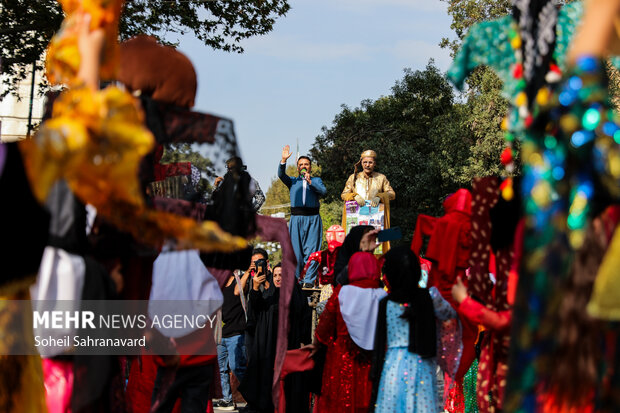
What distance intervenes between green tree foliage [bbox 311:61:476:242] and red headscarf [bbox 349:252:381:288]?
1909 cm

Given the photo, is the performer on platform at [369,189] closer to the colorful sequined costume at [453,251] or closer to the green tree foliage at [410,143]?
the colorful sequined costume at [453,251]

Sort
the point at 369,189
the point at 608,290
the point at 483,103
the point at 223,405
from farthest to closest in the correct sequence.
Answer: the point at 483,103, the point at 369,189, the point at 223,405, the point at 608,290

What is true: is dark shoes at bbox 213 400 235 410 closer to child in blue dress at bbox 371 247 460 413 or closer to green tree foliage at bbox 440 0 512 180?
child in blue dress at bbox 371 247 460 413

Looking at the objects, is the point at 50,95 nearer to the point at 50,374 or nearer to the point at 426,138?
the point at 50,374

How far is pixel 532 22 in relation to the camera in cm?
303

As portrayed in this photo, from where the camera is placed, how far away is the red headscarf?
614cm

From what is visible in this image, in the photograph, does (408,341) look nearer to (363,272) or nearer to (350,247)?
(363,272)

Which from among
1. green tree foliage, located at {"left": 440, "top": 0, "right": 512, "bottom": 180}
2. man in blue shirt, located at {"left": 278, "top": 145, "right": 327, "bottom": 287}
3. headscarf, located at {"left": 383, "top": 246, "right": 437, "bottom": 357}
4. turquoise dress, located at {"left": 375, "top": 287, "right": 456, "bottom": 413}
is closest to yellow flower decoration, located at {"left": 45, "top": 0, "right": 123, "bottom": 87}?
headscarf, located at {"left": 383, "top": 246, "right": 437, "bottom": 357}

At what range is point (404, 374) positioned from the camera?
5531 mm

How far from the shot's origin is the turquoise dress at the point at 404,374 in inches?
216

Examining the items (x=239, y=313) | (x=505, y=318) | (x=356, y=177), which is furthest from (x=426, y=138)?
(x=505, y=318)

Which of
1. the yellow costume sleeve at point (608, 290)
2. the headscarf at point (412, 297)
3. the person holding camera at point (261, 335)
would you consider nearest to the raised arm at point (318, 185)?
the person holding camera at point (261, 335)

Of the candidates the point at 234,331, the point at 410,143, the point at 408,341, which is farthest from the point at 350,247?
the point at 410,143

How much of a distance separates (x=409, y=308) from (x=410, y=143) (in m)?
24.6
